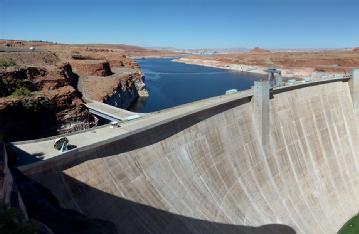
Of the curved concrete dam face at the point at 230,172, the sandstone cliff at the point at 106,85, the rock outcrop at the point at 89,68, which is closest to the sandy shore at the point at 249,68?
the sandstone cliff at the point at 106,85

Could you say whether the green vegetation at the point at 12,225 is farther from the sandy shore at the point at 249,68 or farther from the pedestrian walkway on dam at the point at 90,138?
the sandy shore at the point at 249,68

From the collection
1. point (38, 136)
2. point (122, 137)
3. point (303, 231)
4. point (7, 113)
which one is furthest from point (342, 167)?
Answer: point (7, 113)

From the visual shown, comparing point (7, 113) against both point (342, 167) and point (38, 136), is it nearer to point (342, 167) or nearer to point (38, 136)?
point (38, 136)

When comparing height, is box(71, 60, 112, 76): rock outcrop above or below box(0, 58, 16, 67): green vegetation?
below

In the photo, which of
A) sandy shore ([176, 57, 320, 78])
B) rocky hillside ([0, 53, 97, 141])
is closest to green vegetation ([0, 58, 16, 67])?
rocky hillside ([0, 53, 97, 141])

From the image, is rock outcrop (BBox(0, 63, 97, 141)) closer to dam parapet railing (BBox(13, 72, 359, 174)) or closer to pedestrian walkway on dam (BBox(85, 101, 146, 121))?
pedestrian walkway on dam (BBox(85, 101, 146, 121))

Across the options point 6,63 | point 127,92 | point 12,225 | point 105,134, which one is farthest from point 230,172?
point 127,92
